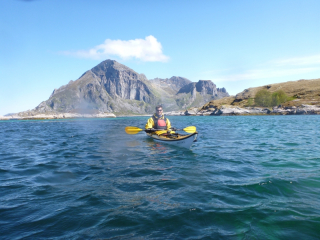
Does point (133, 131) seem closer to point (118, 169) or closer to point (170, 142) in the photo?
point (170, 142)

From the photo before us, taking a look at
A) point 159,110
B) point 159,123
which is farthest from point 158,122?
point 159,110

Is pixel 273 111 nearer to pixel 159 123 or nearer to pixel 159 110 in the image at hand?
pixel 159 123

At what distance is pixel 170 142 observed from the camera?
15062 mm

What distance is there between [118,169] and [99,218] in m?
4.37

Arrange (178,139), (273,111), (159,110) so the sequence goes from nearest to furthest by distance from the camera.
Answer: (178,139), (159,110), (273,111)

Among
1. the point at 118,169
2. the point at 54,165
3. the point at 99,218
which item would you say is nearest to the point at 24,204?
the point at 99,218

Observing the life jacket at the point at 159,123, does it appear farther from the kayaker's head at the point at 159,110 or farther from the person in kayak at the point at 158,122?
the kayaker's head at the point at 159,110

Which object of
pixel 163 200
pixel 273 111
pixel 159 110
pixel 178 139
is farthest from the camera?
pixel 273 111

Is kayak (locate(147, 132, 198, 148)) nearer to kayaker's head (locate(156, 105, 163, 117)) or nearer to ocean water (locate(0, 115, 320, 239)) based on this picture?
kayaker's head (locate(156, 105, 163, 117))

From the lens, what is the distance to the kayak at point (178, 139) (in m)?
13.1

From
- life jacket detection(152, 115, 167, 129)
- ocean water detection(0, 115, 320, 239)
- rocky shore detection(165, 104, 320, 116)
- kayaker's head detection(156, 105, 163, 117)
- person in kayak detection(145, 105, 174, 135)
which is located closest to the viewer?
ocean water detection(0, 115, 320, 239)

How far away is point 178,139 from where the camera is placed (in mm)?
13836

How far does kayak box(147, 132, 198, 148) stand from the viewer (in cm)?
1306

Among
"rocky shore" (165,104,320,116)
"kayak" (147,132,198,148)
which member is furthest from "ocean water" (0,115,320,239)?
"rocky shore" (165,104,320,116)
